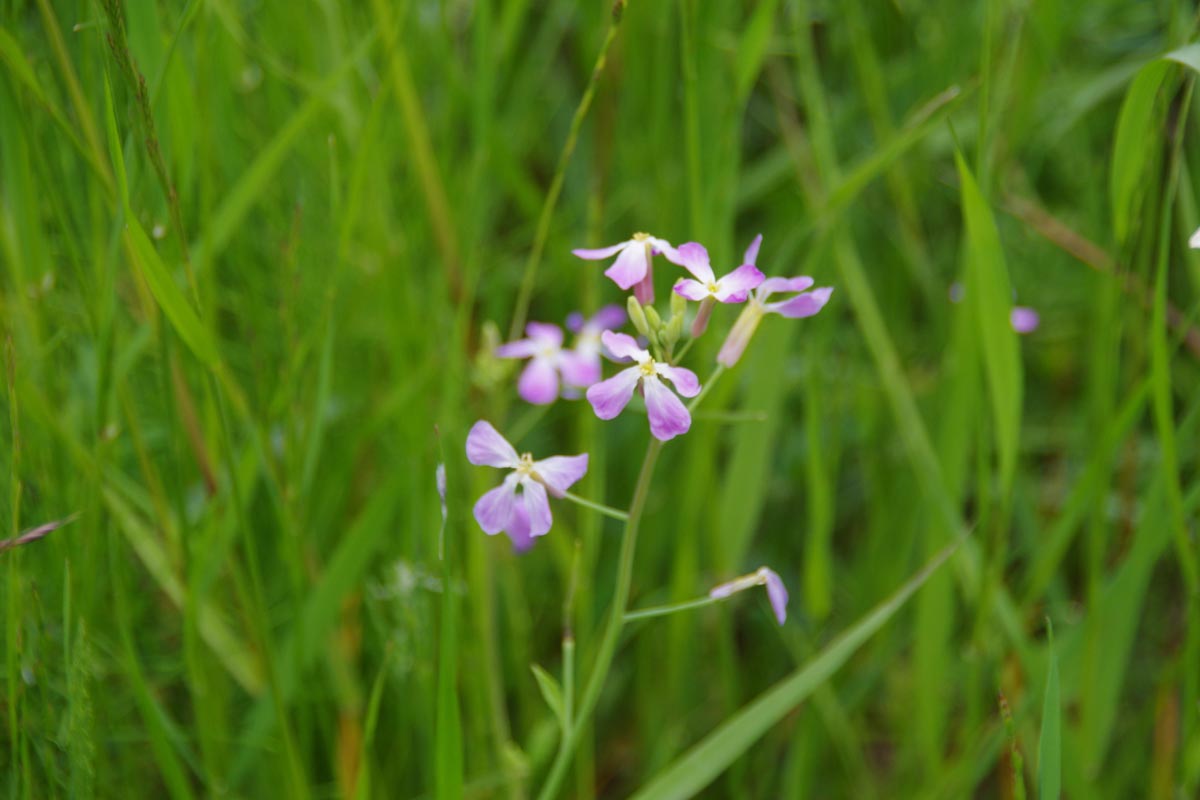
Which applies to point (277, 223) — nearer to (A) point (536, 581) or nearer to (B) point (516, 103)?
→ (B) point (516, 103)

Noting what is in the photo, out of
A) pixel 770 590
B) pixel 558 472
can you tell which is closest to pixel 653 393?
pixel 558 472

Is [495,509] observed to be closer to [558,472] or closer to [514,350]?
[558,472]

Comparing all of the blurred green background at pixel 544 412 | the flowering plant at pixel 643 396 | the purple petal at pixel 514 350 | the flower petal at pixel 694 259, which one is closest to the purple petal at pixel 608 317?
the blurred green background at pixel 544 412

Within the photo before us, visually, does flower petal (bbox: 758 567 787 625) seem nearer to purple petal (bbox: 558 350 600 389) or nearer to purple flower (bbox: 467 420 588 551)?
purple flower (bbox: 467 420 588 551)

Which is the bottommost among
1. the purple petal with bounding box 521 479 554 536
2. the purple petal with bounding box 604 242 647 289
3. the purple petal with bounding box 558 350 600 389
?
the purple petal with bounding box 558 350 600 389

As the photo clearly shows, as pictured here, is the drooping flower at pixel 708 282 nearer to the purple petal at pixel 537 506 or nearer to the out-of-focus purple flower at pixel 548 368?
the purple petal at pixel 537 506

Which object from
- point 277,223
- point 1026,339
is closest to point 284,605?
point 277,223

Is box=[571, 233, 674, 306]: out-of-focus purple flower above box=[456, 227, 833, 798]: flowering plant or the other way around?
above

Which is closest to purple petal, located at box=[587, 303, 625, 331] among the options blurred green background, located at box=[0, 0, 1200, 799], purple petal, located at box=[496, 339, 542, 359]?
blurred green background, located at box=[0, 0, 1200, 799]
